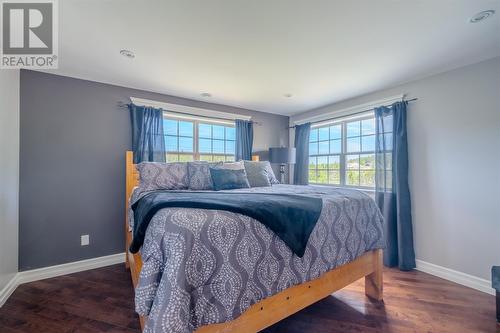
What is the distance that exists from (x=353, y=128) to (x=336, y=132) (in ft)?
1.03

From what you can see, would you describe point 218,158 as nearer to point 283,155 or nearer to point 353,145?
point 283,155

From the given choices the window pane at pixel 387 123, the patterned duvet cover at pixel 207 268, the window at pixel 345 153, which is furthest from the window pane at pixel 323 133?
the patterned duvet cover at pixel 207 268

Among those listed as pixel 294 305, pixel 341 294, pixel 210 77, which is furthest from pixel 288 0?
pixel 341 294

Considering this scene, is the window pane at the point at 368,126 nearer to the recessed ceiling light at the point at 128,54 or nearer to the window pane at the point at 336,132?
the window pane at the point at 336,132

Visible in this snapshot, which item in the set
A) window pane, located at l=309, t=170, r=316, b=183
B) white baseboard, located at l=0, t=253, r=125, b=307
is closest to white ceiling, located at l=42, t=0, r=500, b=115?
window pane, located at l=309, t=170, r=316, b=183

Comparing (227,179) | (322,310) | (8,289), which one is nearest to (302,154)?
(227,179)

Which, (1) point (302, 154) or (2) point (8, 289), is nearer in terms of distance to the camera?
(2) point (8, 289)

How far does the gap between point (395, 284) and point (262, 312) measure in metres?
1.78

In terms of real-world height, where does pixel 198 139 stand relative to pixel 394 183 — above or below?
above

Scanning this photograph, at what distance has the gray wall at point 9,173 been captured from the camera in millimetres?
1910

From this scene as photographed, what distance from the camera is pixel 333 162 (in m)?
3.79

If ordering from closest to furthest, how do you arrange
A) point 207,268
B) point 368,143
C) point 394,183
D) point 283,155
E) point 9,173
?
point 207,268, point 9,173, point 394,183, point 368,143, point 283,155

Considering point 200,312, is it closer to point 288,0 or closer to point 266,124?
point 288,0

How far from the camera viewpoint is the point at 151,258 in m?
1.04
